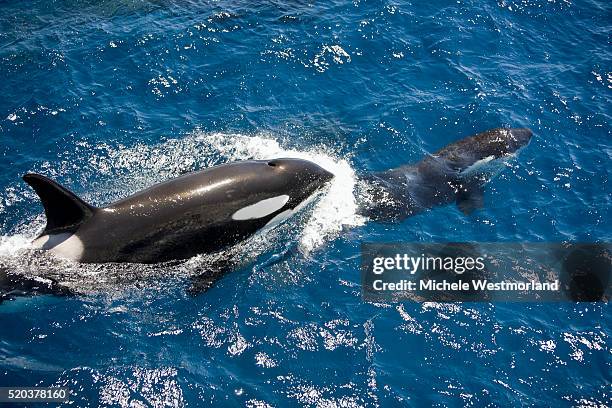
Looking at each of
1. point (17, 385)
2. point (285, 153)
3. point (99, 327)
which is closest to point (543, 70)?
point (285, 153)

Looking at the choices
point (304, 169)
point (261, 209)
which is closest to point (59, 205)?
point (261, 209)

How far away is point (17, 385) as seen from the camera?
10.4 m

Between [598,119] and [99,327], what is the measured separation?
15209mm

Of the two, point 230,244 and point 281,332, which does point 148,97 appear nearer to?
point 230,244

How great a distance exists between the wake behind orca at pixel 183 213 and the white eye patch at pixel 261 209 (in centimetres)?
2

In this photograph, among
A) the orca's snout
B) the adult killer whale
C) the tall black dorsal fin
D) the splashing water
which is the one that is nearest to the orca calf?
the splashing water

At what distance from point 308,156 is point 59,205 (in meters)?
7.01

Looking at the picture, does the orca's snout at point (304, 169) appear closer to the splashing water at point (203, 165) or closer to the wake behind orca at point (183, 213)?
the wake behind orca at point (183, 213)

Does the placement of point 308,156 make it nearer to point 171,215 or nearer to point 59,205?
point 171,215

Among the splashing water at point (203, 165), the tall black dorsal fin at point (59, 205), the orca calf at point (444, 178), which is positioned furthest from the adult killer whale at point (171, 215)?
the orca calf at point (444, 178)

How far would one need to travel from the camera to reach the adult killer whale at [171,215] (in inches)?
436

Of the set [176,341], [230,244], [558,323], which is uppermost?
[230,244]

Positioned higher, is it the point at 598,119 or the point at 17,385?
the point at 598,119

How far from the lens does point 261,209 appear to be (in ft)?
40.7
